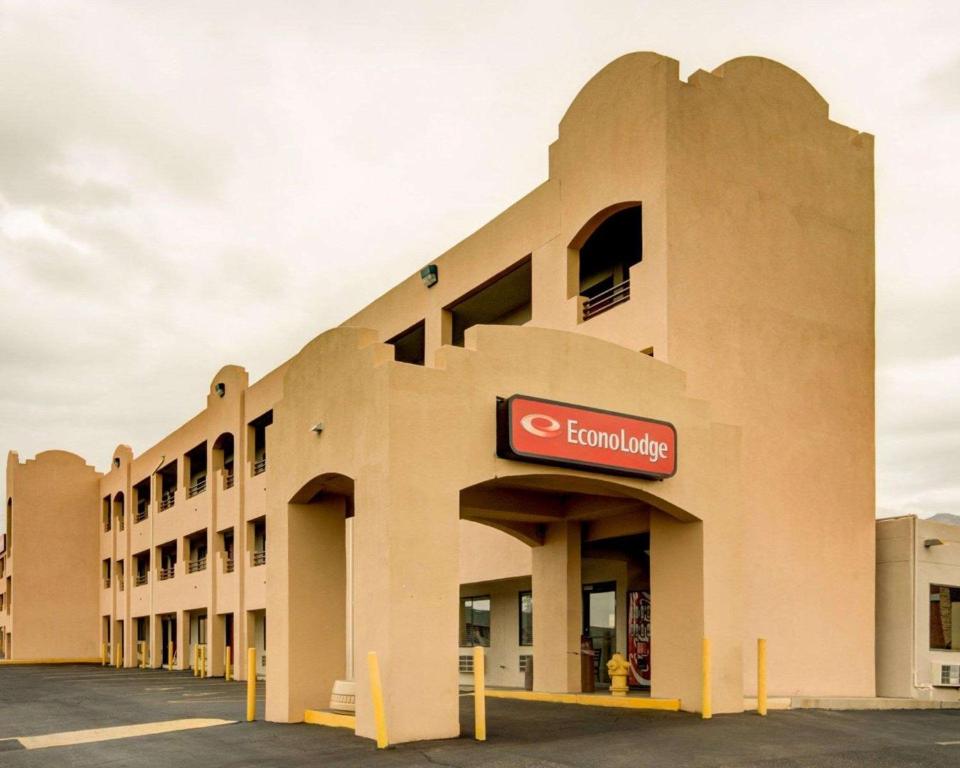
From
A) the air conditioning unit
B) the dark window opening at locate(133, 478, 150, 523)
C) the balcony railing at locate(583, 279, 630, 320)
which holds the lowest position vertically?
the air conditioning unit

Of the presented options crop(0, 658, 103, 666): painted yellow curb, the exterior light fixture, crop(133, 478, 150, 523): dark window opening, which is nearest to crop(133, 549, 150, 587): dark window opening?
crop(133, 478, 150, 523): dark window opening

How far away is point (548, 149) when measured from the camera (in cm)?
2505

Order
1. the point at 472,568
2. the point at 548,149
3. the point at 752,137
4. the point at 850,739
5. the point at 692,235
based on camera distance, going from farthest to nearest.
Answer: the point at 472,568 → the point at 548,149 → the point at 752,137 → the point at 692,235 → the point at 850,739

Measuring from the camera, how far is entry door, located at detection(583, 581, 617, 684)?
81.3ft

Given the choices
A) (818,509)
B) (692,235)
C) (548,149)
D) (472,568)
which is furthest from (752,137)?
(472,568)

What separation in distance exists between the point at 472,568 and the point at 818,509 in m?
8.74

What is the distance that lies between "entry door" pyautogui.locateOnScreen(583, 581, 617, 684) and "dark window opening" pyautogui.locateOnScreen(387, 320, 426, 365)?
836cm

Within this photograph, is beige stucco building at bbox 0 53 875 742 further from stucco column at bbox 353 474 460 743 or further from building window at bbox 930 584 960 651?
building window at bbox 930 584 960 651

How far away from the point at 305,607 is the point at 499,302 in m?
13.8

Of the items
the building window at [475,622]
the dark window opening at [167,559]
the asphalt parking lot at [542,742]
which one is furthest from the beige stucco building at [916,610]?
the dark window opening at [167,559]

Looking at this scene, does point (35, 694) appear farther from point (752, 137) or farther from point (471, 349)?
point (752, 137)

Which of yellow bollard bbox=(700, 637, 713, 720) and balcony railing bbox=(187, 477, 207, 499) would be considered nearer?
yellow bollard bbox=(700, 637, 713, 720)

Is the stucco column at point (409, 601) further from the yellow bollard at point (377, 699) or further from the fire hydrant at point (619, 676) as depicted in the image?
the fire hydrant at point (619, 676)

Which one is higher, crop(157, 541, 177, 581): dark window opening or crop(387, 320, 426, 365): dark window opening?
crop(387, 320, 426, 365): dark window opening
